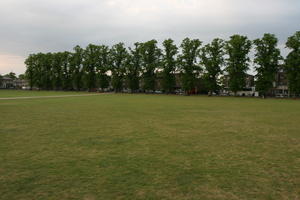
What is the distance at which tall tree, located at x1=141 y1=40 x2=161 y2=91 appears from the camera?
6912cm

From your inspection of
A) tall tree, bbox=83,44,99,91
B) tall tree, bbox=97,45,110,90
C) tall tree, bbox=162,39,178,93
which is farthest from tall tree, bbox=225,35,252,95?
tall tree, bbox=83,44,99,91

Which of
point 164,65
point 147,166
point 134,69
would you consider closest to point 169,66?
point 164,65

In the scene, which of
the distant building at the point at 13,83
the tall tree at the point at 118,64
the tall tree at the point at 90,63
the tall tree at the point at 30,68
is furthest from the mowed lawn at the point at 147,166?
the distant building at the point at 13,83

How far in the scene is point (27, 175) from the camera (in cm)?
479

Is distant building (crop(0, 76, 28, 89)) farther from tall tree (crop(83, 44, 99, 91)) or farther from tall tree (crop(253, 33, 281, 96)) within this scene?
tall tree (crop(253, 33, 281, 96))

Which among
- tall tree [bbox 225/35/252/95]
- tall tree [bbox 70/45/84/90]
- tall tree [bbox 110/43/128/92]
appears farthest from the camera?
tall tree [bbox 70/45/84/90]

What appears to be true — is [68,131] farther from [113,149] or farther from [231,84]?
[231,84]

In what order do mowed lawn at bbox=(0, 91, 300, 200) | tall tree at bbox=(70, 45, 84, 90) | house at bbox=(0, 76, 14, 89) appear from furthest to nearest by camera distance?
house at bbox=(0, 76, 14, 89)
tall tree at bbox=(70, 45, 84, 90)
mowed lawn at bbox=(0, 91, 300, 200)

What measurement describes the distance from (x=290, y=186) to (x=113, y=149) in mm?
4622

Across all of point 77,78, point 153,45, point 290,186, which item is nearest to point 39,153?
point 290,186

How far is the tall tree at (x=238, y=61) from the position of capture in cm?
5372

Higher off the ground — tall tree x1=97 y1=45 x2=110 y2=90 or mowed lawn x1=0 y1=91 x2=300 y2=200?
tall tree x1=97 y1=45 x2=110 y2=90

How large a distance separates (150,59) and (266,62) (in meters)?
32.8

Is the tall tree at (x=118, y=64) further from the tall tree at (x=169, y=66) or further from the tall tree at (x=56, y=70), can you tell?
the tall tree at (x=56, y=70)
